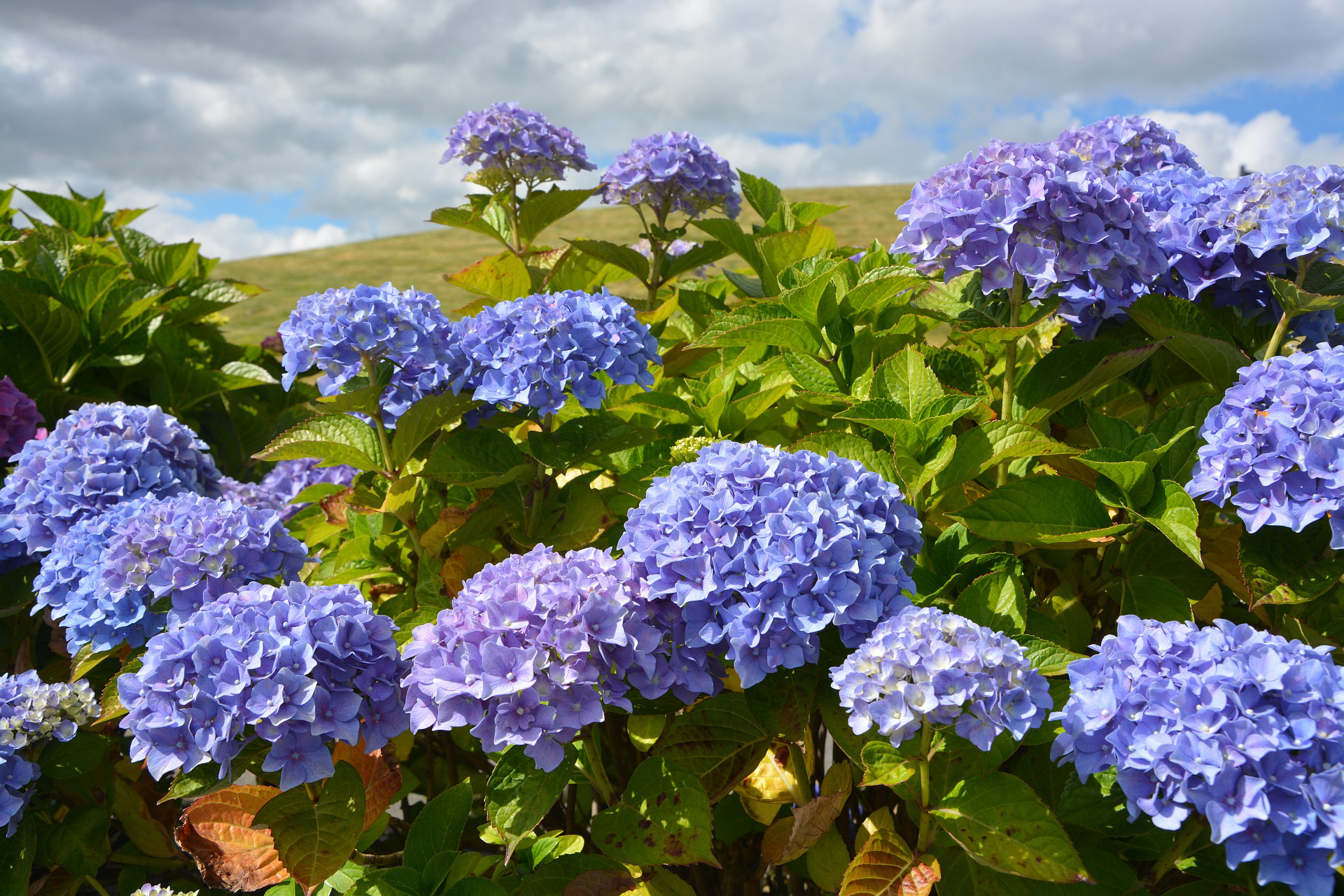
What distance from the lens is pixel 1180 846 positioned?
138 centimetres

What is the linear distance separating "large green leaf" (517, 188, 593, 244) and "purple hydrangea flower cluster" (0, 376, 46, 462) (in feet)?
5.72

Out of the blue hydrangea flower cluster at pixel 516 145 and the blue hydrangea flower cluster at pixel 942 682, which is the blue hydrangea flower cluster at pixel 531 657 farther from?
the blue hydrangea flower cluster at pixel 516 145

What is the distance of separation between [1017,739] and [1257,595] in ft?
2.05

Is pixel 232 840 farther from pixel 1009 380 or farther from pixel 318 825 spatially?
pixel 1009 380

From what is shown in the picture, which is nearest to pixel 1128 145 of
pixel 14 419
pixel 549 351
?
pixel 549 351

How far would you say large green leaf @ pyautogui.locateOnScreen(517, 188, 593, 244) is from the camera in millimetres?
3387

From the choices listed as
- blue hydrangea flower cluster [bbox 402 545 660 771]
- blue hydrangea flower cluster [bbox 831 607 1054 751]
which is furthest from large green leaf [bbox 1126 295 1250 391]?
blue hydrangea flower cluster [bbox 402 545 660 771]

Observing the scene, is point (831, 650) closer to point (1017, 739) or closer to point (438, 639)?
point (1017, 739)

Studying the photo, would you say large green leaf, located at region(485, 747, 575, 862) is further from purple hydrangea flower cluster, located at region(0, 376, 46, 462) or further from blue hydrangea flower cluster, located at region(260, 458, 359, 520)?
purple hydrangea flower cluster, located at region(0, 376, 46, 462)

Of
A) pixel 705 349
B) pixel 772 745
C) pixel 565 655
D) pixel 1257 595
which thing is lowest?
pixel 772 745

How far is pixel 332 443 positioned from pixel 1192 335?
1.83 meters

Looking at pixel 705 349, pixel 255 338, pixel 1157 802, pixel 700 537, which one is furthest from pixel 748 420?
pixel 255 338

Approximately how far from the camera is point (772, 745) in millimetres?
1809

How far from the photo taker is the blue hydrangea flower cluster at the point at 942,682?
1.28m
